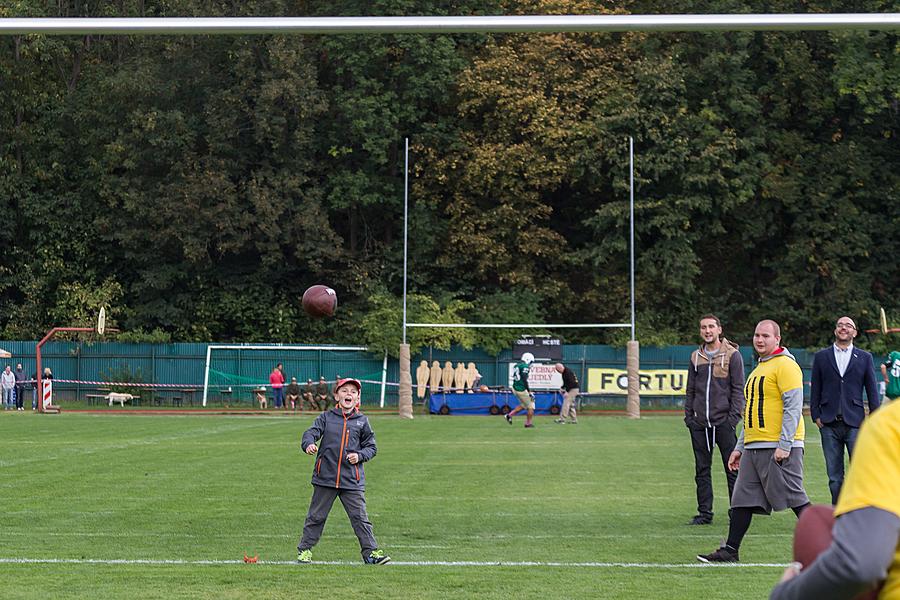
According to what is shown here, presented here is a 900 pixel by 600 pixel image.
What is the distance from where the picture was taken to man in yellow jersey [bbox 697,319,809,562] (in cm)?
971

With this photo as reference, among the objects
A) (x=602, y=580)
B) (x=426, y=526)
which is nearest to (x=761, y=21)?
(x=602, y=580)

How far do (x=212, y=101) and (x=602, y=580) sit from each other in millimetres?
41714

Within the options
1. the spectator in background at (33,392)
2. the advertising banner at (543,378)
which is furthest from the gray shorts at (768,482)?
the spectator in background at (33,392)

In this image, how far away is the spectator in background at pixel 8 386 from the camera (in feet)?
143

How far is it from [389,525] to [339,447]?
2499 millimetres

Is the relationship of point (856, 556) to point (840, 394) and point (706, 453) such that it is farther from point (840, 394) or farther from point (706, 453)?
point (706, 453)

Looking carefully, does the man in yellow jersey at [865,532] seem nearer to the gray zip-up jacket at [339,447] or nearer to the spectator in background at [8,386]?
the gray zip-up jacket at [339,447]

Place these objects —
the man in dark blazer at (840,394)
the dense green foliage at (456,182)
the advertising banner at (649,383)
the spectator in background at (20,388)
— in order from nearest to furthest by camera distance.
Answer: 1. the man in dark blazer at (840,394)
2. the spectator in background at (20,388)
3. the advertising banner at (649,383)
4. the dense green foliage at (456,182)

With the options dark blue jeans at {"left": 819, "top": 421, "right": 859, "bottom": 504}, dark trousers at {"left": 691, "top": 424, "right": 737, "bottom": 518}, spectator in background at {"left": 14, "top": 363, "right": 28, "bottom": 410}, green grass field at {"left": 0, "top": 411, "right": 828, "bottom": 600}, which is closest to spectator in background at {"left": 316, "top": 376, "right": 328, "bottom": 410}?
spectator in background at {"left": 14, "top": 363, "right": 28, "bottom": 410}

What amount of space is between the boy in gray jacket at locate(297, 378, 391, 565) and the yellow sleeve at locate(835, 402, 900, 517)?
23.3 ft

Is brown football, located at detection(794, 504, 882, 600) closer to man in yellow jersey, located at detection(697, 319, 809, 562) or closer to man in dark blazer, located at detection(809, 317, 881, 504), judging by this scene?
man in yellow jersey, located at detection(697, 319, 809, 562)

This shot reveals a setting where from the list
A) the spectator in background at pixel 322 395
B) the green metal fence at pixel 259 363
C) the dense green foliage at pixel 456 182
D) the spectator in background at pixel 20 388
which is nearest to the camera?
the spectator in background at pixel 20 388

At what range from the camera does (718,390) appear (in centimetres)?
1244

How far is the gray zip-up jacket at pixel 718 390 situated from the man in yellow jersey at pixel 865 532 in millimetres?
9478
